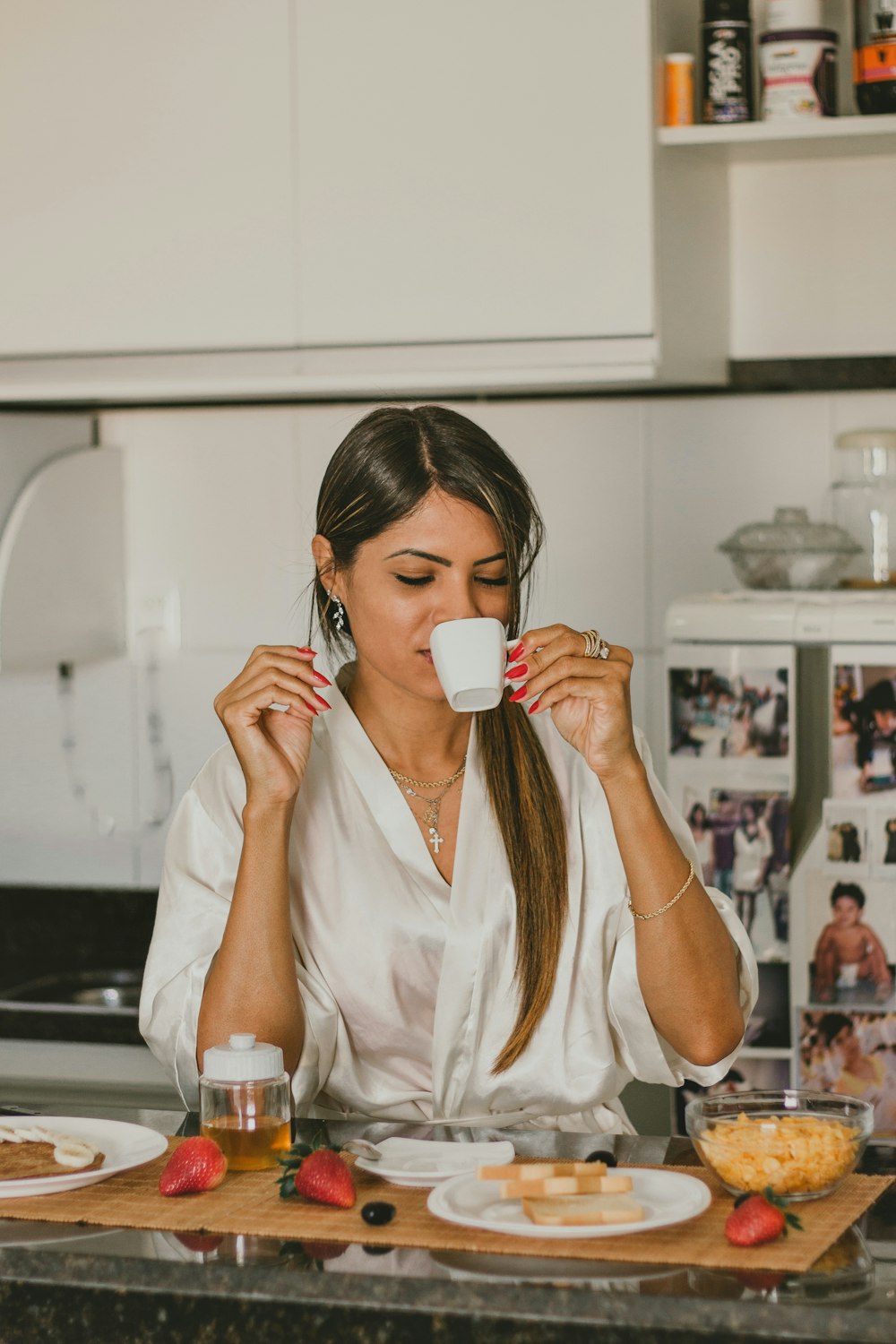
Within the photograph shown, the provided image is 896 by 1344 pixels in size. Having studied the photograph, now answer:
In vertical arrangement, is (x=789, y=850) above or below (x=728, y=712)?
below

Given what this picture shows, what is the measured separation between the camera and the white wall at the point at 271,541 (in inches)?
103

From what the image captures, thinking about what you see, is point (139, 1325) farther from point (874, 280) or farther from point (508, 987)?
point (874, 280)

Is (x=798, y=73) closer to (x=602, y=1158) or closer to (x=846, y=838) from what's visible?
(x=846, y=838)

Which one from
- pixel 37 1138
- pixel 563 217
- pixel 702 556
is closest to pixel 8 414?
pixel 563 217

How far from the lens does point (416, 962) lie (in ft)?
5.49

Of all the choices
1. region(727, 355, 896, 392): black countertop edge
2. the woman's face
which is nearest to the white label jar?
region(727, 355, 896, 392): black countertop edge

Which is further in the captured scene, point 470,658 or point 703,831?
point 703,831

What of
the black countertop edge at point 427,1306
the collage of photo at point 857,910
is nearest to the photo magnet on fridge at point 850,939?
the collage of photo at point 857,910

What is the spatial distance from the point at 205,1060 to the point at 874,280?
70.2 inches

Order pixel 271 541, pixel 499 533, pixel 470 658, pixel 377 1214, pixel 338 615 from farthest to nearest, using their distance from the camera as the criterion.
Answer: pixel 271 541
pixel 338 615
pixel 499 533
pixel 470 658
pixel 377 1214

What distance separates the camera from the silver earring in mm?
1743

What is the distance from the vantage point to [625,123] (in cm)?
218

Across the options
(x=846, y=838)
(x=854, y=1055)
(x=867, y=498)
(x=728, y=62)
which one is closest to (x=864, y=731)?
(x=846, y=838)

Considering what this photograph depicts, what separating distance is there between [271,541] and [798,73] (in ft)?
3.74
